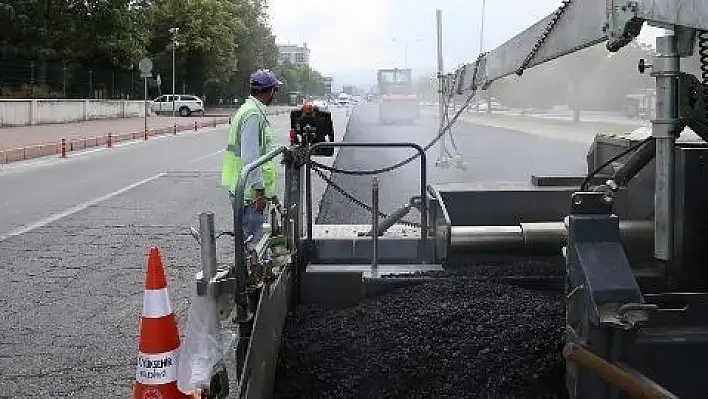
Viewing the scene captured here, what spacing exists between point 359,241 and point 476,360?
4.68 ft

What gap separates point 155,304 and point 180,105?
2132 inches

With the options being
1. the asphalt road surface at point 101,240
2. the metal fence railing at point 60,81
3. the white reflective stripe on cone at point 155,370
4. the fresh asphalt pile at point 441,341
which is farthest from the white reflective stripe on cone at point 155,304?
the metal fence railing at point 60,81

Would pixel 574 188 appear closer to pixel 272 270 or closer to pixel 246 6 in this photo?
pixel 272 270

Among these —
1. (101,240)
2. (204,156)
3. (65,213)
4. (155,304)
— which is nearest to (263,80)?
(155,304)

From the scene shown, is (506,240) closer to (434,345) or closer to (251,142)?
(434,345)

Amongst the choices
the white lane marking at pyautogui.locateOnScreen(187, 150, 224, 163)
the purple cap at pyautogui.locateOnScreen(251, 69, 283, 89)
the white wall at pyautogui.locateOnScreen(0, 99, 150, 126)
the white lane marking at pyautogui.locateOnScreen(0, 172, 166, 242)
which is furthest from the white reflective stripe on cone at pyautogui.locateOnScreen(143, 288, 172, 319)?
the white wall at pyautogui.locateOnScreen(0, 99, 150, 126)

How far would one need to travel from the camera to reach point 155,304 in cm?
331

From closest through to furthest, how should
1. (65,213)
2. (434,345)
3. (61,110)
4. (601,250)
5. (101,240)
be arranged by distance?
1. (601,250)
2. (434,345)
3. (101,240)
4. (65,213)
5. (61,110)

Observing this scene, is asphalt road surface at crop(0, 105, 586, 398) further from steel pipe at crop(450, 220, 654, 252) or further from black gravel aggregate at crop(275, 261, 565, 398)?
steel pipe at crop(450, 220, 654, 252)

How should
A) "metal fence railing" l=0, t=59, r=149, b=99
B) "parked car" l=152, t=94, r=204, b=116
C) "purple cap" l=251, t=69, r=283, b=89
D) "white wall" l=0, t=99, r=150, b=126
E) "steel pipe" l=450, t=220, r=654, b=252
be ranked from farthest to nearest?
"parked car" l=152, t=94, r=204, b=116 < "metal fence railing" l=0, t=59, r=149, b=99 < "white wall" l=0, t=99, r=150, b=126 < "purple cap" l=251, t=69, r=283, b=89 < "steel pipe" l=450, t=220, r=654, b=252

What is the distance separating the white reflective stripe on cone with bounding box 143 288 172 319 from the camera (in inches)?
130

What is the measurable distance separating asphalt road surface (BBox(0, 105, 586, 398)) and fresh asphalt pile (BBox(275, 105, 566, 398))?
126 centimetres

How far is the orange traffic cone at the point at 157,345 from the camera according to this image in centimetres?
322

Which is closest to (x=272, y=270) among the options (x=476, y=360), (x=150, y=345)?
(x=150, y=345)
